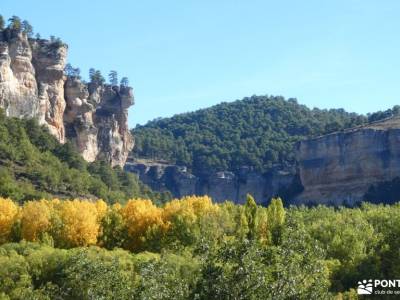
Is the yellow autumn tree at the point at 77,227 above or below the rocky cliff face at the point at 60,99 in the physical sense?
below

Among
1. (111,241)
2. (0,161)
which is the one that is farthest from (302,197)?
(111,241)

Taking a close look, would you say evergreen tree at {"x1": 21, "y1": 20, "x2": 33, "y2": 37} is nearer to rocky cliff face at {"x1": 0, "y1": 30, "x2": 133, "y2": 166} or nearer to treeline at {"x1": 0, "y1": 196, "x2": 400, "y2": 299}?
rocky cliff face at {"x1": 0, "y1": 30, "x2": 133, "y2": 166}

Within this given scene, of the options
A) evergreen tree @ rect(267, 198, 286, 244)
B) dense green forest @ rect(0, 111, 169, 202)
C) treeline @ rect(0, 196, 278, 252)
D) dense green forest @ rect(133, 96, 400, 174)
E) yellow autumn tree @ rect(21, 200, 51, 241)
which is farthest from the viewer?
dense green forest @ rect(133, 96, 400, 174)

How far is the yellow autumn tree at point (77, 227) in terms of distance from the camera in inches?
2100

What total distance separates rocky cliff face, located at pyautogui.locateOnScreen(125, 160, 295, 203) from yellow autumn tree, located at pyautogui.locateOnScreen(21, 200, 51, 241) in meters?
85.0


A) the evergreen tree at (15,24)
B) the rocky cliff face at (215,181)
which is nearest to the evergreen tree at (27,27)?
the evergreen tree at (15,24)

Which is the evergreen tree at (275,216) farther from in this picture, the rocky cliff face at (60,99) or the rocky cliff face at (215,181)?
the rocky cliff face at (215,181)

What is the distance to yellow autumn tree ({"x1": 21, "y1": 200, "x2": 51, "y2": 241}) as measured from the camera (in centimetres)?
5275

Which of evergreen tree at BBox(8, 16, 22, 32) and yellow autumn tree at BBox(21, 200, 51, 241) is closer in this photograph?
yellow autumn tree at BBox(21, 200, 51, 241)

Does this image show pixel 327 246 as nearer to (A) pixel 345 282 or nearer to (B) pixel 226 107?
(A) pixel 345 282

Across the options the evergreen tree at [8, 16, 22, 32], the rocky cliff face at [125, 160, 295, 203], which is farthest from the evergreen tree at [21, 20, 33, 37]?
the rocky cliff face at [125, 160, 295, 203]

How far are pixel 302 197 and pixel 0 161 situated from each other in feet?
194

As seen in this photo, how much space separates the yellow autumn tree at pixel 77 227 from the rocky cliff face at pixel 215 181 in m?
84.0

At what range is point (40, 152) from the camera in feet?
299
